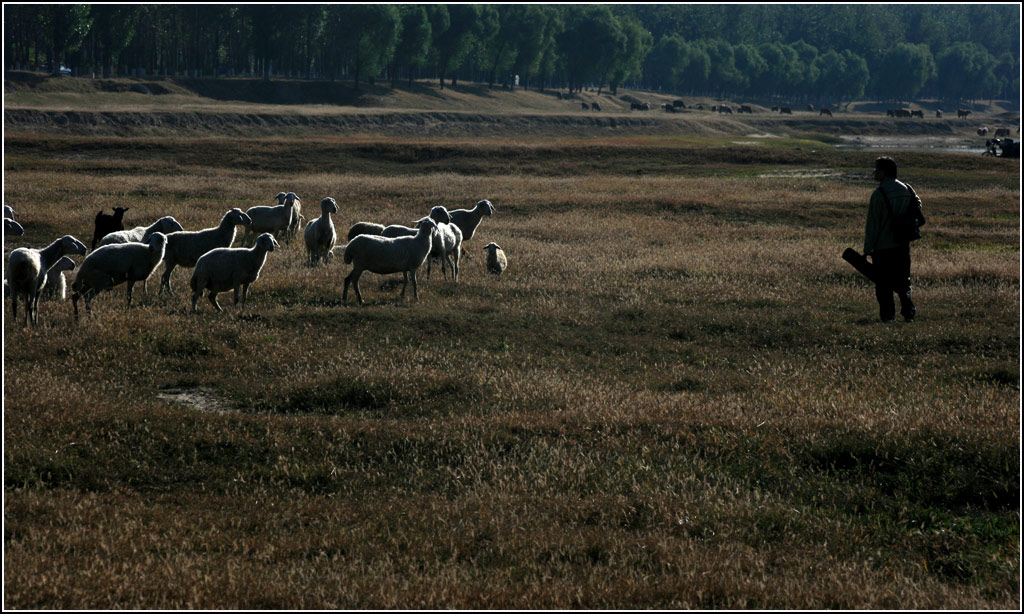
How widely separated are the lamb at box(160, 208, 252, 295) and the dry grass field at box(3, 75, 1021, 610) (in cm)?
57

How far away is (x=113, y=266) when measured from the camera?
15.6 meters

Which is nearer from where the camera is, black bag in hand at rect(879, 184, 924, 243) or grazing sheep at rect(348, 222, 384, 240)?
black bag in hand at rect(879, 184, 924, 243)

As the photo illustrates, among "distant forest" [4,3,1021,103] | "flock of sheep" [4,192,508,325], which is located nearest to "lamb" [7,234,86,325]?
"flock of sheep" [4,192,508,325]

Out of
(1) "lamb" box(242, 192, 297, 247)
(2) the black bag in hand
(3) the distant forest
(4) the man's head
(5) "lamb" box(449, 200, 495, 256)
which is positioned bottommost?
(1) "lamb" box(242, 192, 297, 247)

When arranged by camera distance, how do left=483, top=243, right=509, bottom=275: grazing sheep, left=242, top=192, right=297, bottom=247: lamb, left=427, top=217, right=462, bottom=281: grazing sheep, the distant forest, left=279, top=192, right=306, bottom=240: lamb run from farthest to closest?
the distant forest
left=279, top=192, right=306, bottom=240: lamb
left=242, top=192, right=297, bottom=247: lamb
left=483, top=243, right=509, bottom=275: grazing sheep
left=427, top=217, right=462, bottom=281: grazing sheep

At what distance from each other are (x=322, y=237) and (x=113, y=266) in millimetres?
6616

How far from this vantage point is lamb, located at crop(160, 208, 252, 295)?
1802cm

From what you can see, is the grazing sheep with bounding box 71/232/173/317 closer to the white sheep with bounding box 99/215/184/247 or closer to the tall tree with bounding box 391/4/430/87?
the white sheep with bounding box 99/215/184/247

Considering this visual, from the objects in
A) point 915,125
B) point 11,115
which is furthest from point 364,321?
point 915,125

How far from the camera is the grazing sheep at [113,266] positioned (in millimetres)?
15430

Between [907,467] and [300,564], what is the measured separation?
5.74 m

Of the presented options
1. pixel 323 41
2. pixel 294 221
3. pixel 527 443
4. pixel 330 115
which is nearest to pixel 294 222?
pixel 294 221

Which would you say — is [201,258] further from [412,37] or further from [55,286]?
[412,37]

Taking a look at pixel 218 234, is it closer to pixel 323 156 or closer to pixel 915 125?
pixel 323 156
